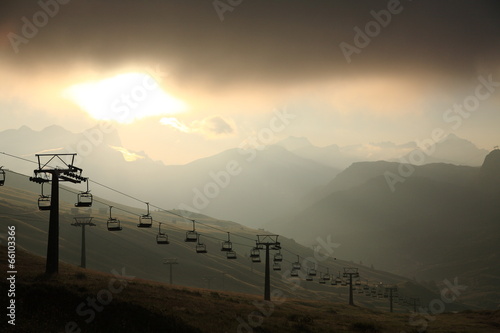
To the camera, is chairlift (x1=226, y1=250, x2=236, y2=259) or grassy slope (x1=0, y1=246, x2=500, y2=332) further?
chairlift (x1=226, y1=250, x2=236, y2=259)

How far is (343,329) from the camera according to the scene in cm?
4959

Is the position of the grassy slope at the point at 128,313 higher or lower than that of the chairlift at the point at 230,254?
higher

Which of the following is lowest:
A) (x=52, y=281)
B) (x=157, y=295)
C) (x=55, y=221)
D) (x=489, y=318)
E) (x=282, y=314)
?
(x=489, y=318)

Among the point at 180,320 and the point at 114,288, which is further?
the point at 114,288

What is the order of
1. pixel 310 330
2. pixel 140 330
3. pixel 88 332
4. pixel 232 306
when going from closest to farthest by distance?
1. pixel 88 332
2. pixel 140 330
3. pixel 310 330
4. pixel 232 306

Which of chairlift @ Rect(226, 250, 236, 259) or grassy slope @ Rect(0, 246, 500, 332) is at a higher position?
grassy slope @ Rect(0, 246, 500, 332)

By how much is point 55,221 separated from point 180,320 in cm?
1777

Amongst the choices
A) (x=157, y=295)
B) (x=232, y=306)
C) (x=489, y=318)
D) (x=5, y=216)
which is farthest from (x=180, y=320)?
(x=5, y=216)

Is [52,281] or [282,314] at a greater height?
[52,281]

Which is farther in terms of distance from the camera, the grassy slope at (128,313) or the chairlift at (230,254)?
the chairlift at (230,254)

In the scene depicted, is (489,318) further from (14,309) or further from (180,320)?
(14,309)

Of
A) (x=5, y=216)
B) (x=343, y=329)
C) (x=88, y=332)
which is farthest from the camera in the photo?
(x=5, y=216)

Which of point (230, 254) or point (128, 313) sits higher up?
point (128, 313)

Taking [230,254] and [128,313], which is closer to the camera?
[128,313]
